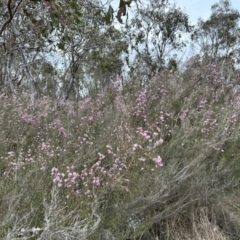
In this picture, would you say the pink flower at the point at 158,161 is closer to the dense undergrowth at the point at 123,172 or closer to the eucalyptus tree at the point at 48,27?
the dense undergrowth at the point at 123,172

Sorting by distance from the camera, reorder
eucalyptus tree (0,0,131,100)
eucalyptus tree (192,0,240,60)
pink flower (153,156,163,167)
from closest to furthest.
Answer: eucalyptus tree (0,0,131,100) → pink flower (153,156,163,167) → eucalyptus tree (192,0,240,60)

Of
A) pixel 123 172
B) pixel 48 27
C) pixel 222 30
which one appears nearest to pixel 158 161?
pixel 123 172

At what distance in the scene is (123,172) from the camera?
2.64m

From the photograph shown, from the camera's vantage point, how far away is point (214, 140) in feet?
10.2

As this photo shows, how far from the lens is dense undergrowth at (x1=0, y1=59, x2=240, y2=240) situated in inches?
86.7

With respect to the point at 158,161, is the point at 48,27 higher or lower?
higher

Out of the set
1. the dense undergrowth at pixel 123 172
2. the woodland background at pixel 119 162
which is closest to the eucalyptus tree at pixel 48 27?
the woodland background at pixel 119 162

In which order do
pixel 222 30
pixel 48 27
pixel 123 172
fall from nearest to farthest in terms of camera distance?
pixel 123 172 < pixel 48 27 < pixel 222 30

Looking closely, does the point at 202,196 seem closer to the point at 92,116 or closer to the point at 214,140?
the point at 214,140

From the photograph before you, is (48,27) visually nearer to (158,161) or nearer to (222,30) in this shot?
(158,161)

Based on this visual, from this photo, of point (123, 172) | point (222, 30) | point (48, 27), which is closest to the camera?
point (123, 172)

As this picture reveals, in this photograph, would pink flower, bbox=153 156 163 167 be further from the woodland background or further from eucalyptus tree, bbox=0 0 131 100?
eucalyptus tree, bbox=0 0 131 100

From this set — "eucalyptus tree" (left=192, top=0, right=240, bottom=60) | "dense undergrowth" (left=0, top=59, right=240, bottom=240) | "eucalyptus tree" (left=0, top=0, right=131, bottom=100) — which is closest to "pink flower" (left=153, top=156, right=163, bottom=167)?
"dense undergrowth" (left=0, top=59, right=240, bottom=240)

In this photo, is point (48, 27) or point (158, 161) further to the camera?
point (48, 27)
